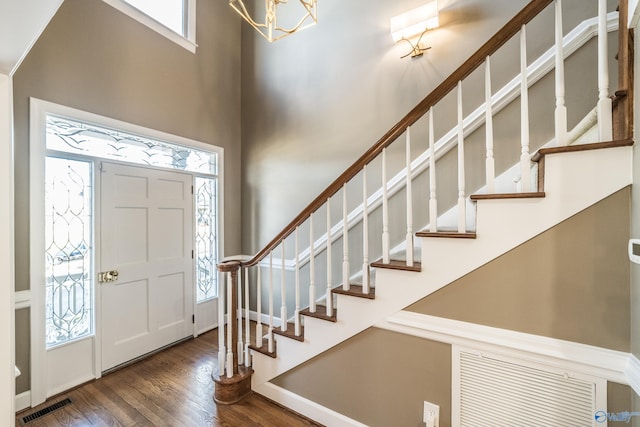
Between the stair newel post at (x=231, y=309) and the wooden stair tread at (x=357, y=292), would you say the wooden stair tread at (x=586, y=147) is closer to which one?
the wooden stair tread at (x=357, y=292)

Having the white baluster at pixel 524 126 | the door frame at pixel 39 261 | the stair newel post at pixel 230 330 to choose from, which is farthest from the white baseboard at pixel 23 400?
the white baluster at pixel 524 126

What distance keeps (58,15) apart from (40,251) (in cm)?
186

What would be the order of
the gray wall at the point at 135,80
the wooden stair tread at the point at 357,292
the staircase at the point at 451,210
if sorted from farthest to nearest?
the gray wall at the point at 135,80 → the wooden stair tread at the point at 357,292 → the staircase at the point at 451,210

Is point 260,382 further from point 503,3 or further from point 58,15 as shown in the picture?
point 503,3

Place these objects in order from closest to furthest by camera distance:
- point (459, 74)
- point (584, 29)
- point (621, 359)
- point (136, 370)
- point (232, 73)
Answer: point (621, 359)
point (459, 74)
point (584, 29)
point (136, 370)
point (232, 73)

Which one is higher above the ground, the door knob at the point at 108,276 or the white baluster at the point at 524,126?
the white baluster at the point at 524,126

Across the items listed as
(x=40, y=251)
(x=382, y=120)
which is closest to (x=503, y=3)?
(x=382, y=120)

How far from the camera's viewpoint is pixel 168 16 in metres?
2.96

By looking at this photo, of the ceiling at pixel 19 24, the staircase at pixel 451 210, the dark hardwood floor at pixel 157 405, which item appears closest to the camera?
the ceiling at pixel 19 24

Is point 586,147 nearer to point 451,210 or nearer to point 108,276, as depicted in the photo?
point 451,210

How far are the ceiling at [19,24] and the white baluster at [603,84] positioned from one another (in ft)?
6.38

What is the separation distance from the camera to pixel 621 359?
1068mm

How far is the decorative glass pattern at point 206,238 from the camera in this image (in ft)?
10.7

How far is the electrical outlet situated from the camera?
1421 mm
